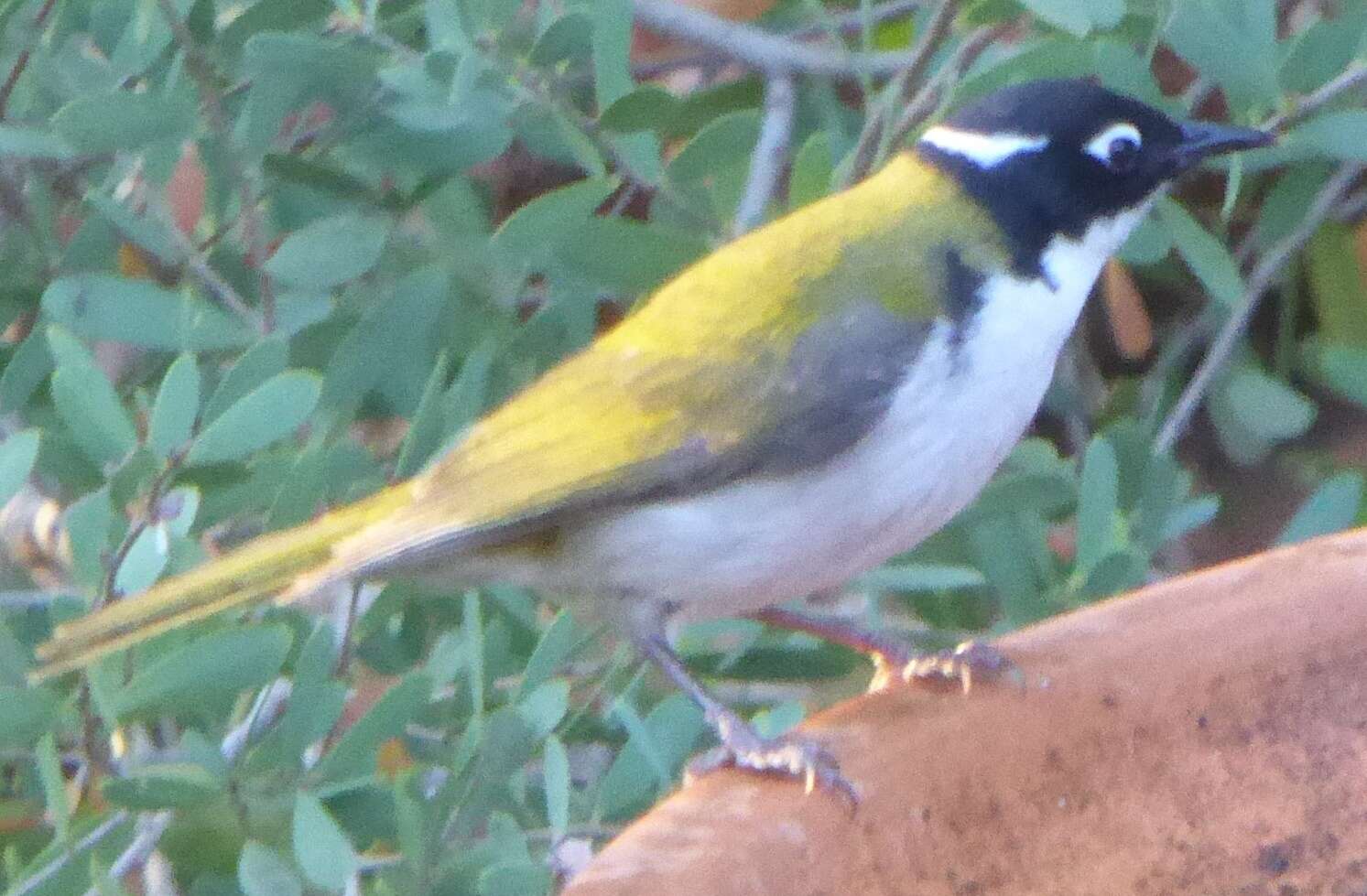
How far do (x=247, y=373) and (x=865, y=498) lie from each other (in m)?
0.60

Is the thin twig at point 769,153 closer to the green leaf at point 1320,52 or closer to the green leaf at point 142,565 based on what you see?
the green leaf at point 1320,52

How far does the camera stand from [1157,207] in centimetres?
225

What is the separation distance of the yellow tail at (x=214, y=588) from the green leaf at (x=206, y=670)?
0.09 metres

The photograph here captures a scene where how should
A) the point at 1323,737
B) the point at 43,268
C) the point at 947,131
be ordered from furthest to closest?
1. the point at 43,268
2. the point at 947,131
3. the point at 1323,737

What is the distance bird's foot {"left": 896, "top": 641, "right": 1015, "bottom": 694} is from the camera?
1.62 meters

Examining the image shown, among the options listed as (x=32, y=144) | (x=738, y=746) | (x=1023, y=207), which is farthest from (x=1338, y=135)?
(x=32, y=144)

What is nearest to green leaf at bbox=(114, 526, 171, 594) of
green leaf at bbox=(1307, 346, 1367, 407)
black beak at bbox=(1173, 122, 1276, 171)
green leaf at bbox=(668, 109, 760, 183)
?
green leaf at bbox=(668, 109, 760, 183)

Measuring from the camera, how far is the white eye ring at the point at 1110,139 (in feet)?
6.35

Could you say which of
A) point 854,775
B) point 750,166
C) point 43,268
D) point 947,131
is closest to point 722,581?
point 854,775

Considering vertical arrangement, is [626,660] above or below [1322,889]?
below

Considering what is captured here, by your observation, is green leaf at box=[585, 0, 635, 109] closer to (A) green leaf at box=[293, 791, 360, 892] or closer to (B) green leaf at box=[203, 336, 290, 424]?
(B) green leaf at box=[203, 336, 290, 424]

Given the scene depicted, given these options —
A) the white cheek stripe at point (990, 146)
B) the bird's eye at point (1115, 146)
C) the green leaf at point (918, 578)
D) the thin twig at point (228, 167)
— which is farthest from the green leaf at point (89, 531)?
the bird's eye at point (1115, 146)

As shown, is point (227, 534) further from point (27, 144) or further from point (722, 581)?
point (722, 581)

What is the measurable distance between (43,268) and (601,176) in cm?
67
